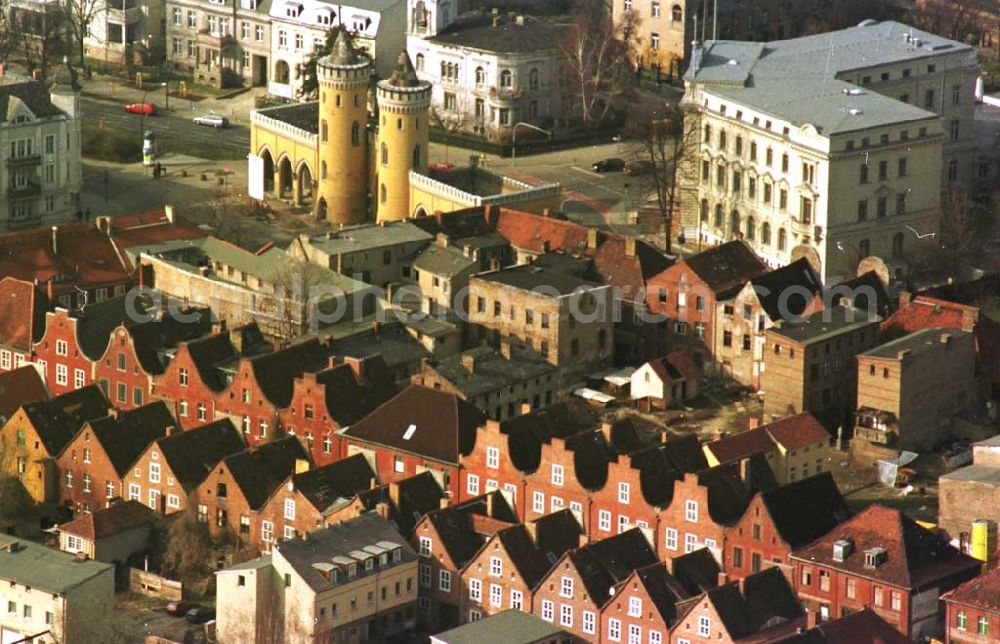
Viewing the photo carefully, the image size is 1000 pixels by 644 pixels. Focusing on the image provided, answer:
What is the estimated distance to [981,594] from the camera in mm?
142000

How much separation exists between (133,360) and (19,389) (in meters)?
6.41

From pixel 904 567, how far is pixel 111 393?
1838 inches

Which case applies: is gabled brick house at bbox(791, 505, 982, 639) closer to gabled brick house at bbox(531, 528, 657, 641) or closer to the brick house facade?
gabled brick house at bbox(531, 528, 657, 641)

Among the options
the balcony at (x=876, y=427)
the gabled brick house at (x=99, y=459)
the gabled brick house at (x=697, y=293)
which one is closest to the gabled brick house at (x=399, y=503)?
the gabled brick house at (x=99, y=459)

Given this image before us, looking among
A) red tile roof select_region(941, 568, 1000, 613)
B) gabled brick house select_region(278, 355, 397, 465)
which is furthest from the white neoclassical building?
red tile roof select_region(941, 568, 1000, 613)

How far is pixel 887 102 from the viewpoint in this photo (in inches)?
7623

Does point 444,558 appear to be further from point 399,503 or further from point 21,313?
point 21,313

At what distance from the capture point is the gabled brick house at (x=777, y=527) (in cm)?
14775

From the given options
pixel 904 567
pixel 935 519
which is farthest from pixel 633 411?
pixel 904 567

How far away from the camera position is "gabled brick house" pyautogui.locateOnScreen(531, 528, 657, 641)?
145 m

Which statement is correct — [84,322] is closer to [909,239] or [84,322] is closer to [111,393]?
[111,393]

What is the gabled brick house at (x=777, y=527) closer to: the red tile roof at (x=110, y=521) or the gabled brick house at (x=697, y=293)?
the red tile roof at (x=110, y=521)

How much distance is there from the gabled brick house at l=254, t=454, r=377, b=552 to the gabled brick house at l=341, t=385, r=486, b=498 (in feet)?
7.39

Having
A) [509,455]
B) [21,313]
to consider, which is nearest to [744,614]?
[509,455]
